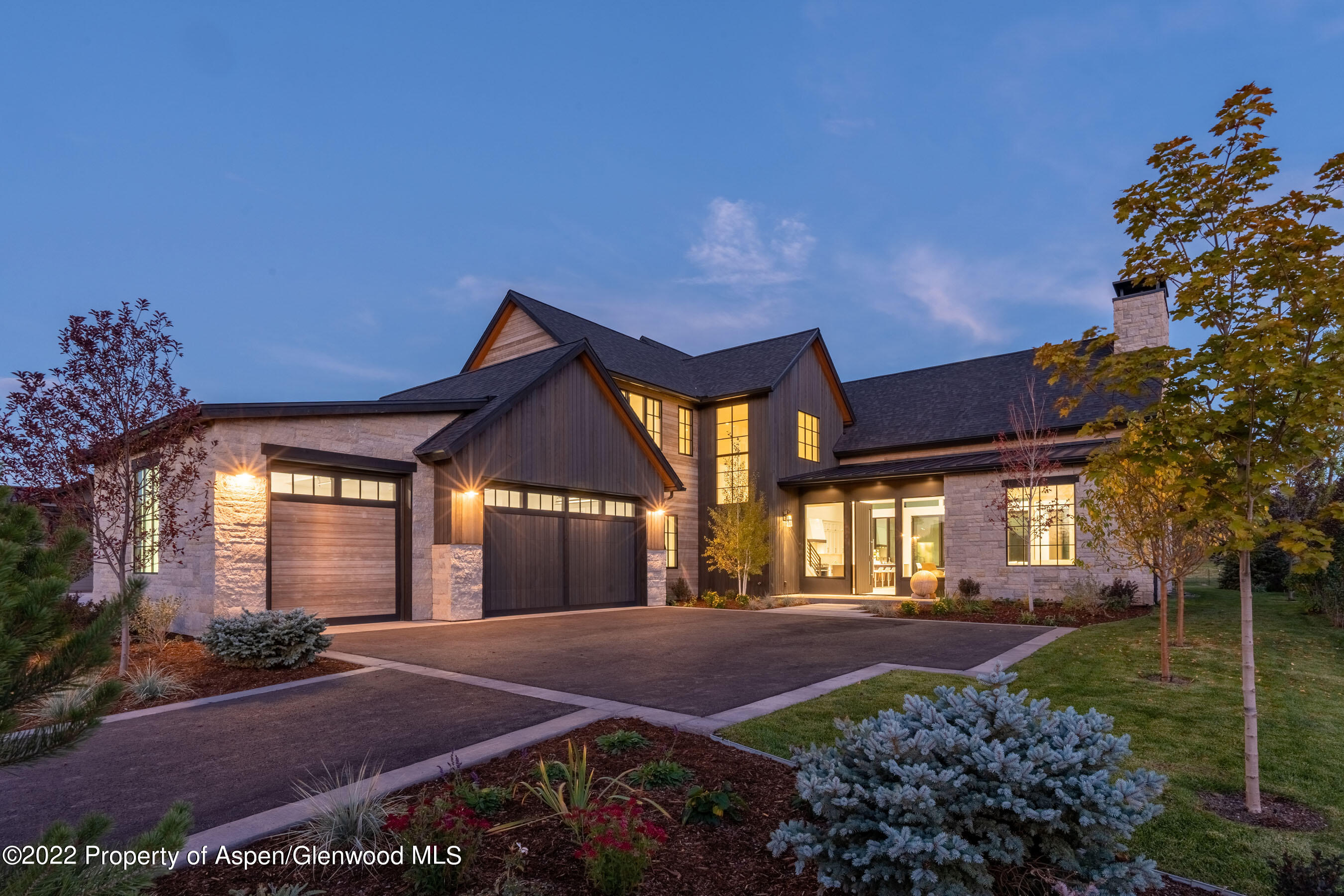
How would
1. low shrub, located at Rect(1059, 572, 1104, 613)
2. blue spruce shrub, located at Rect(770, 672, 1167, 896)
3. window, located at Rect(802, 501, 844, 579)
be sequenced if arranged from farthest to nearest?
window, located at Rect(802, 501, 844, 579) < low shrub, located at Rect(1059, 572, 1104, 613) < blue spruce shrub, located at Rect(770, 672, 1167, 896)

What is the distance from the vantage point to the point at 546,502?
1695 cm

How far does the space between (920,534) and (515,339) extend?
13.5 meters

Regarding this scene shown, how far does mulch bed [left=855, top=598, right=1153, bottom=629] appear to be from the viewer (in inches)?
543

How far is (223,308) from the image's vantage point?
622 ft

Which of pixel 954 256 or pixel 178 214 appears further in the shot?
pixel 954 256

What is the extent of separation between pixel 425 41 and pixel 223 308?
142m

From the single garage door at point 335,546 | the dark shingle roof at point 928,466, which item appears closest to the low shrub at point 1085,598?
the dark shingle roof at point 928,466

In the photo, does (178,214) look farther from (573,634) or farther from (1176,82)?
(1176,82)

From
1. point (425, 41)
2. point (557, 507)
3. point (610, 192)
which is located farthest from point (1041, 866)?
point (610, 192)

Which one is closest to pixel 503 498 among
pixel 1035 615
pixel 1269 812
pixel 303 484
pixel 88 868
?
pixel 303 484

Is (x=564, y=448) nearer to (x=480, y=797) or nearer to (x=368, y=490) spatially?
(x=368, y=490)

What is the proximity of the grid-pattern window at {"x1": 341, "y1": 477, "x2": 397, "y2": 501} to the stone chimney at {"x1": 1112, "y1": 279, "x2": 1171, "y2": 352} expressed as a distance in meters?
18.5

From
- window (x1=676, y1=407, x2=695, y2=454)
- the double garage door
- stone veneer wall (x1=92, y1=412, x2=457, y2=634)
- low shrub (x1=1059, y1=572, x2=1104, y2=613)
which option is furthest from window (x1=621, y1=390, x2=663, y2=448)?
low shrub (x1=1059, y1=572, x2=1104, y2=613)

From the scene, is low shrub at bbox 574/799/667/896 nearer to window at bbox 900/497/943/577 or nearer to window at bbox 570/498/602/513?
window at bbox 570/498/602/513
